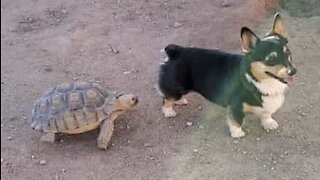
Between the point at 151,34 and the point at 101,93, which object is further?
the point at 151,34

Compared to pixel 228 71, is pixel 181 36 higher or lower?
lower

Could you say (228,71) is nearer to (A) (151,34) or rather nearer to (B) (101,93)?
(B) (101,93)

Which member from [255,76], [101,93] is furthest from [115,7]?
[255,76]

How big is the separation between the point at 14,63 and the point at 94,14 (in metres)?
0.97

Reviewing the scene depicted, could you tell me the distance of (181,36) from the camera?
5254 mm

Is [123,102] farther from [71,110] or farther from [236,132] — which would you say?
[236,132]

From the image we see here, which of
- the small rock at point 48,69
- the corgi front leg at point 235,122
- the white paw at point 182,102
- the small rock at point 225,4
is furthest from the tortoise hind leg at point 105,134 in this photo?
the small rock at point 225,4

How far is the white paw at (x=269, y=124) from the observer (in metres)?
4.06

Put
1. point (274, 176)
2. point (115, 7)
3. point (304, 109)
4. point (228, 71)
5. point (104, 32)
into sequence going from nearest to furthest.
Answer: point (274, 176) → point (228, 71) → point (304, 109) → point (104, 32) → point (115, 7)

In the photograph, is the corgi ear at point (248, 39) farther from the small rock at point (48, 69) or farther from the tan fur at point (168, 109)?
the small rock at point (48, 69)

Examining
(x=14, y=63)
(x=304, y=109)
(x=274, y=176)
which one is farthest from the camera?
(x=14, y=63)

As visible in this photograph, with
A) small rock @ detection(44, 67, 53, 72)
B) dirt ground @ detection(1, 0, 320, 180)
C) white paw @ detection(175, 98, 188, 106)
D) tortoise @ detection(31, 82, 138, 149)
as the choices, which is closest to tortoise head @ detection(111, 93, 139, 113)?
tortoise @ detection(31, 82, 138, 149)

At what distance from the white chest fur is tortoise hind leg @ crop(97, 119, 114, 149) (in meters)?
0.84

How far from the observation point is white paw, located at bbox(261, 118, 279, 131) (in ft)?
13.3
